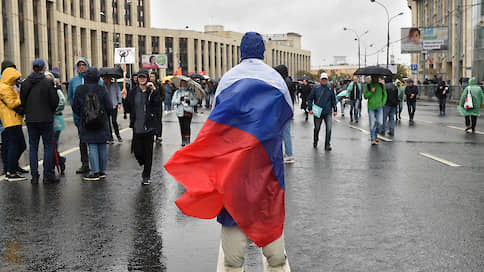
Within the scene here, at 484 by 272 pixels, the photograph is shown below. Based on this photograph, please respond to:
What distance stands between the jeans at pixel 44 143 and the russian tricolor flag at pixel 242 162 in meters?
5.69

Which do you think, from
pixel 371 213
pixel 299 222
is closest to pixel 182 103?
pixel 371 213

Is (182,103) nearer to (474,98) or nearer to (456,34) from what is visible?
(474,98)

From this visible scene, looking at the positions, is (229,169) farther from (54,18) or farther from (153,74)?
(54,18)

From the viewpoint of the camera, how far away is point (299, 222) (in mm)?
6184

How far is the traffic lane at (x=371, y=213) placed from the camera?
489 centimetres

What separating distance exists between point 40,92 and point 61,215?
2.77 metres

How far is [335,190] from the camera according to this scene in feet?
26.6

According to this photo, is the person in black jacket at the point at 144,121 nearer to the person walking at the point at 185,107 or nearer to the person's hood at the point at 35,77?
the person's hood at the point at 35,77

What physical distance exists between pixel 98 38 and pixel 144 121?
96.6m

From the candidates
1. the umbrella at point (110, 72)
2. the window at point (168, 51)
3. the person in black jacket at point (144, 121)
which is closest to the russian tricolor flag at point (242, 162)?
the person in black jacket at point (144, 121)

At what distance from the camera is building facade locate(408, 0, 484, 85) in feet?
150

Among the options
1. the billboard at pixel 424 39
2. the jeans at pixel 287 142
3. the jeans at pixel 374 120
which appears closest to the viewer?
the jeans at pixel 287 142

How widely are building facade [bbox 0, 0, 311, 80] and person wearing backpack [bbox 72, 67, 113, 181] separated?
1130 inches

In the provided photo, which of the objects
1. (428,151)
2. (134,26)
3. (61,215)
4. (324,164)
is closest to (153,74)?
(324,164)
